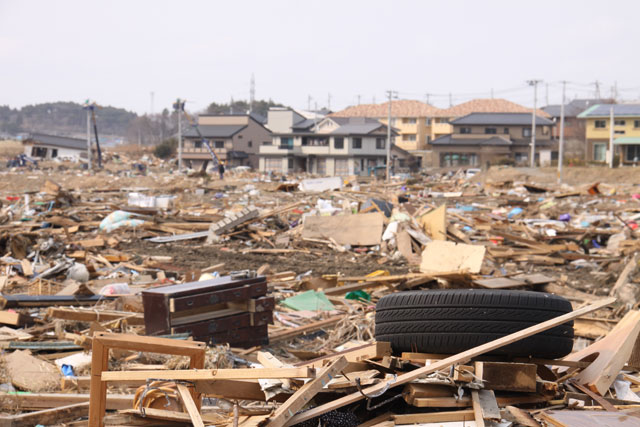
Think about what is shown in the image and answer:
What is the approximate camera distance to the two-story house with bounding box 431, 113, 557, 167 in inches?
2594

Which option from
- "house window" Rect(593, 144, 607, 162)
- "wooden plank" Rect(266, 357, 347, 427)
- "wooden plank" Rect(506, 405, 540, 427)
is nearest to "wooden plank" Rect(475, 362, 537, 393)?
"wooden plank" Rect(506, 405, 540, 427)

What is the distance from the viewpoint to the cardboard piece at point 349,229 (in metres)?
15.9

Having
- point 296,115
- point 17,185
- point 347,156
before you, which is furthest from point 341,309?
point 296,115

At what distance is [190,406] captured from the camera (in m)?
3.52

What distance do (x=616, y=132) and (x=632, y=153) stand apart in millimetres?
2774

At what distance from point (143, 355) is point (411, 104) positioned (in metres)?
79.6

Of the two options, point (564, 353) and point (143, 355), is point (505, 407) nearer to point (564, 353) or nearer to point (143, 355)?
point (564, 353)

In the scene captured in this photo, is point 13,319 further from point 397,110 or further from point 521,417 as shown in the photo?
point 397,110

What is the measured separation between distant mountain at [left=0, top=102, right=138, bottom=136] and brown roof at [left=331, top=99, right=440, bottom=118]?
7355cm

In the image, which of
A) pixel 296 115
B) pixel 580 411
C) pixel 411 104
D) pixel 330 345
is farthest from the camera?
pixel 411 104

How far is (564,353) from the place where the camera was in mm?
4344

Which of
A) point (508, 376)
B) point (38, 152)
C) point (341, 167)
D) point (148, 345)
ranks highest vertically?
point (38, 152)

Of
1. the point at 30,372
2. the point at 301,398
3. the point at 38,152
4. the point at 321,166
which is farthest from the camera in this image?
the point at 38,152

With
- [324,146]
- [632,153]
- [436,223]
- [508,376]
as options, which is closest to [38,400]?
[508,376]
